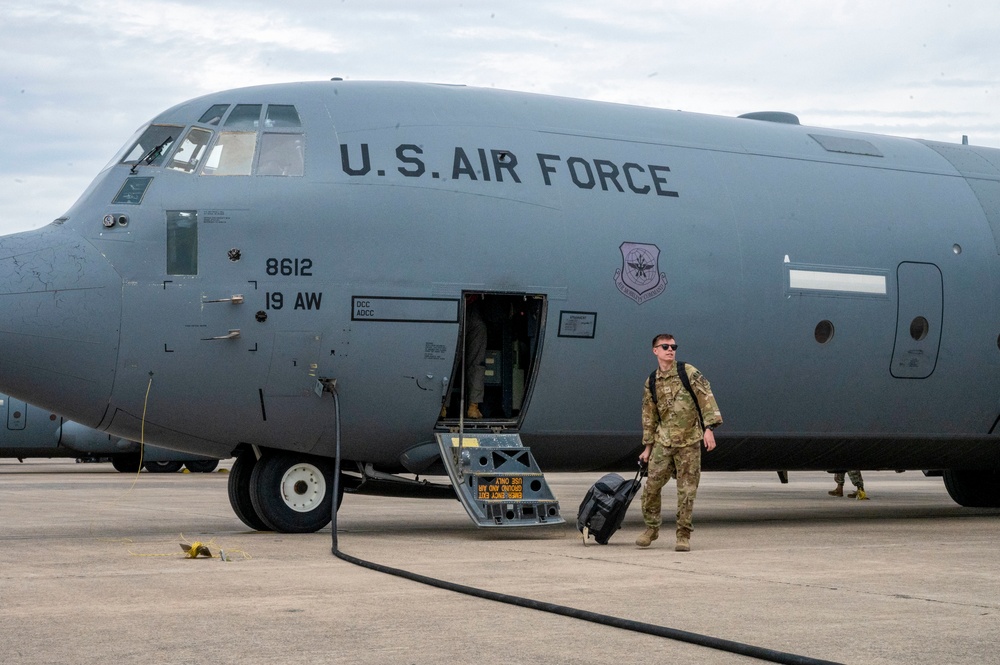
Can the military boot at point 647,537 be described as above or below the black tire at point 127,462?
above

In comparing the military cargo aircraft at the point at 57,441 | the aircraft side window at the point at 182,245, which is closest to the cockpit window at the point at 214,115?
the aircraft side window at the point at 182,245

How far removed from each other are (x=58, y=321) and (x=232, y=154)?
2.50 meters

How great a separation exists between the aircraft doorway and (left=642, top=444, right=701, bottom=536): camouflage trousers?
200 centimetres

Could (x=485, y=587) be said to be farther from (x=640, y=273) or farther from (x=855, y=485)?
(x=855, y=485)

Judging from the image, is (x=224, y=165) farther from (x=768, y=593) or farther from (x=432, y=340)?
(x=768, y=593)

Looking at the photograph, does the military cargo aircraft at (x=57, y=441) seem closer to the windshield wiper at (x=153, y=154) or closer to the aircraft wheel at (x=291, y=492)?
the aircraft wheel at (x=291, y=492)

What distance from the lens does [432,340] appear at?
13070 millimetres

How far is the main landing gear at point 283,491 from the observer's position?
13055 mm

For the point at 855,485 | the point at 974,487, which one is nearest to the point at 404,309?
the point at 974,487

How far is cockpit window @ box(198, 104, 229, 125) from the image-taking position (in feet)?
43.0

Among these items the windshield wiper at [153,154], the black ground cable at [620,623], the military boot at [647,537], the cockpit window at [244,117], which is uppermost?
the cockpit window at [244,117]

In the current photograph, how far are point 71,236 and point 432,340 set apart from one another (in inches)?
152

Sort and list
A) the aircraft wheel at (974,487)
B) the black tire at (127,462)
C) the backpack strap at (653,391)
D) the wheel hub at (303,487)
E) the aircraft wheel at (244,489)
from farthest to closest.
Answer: the black tire at (127,462), the aircraft wheel at (974,487), the aircraft wheel at (244,489), the wheel hub at (303,487), the backpack strap at (653,391)

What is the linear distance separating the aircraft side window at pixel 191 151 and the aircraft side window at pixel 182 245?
0.63 m
